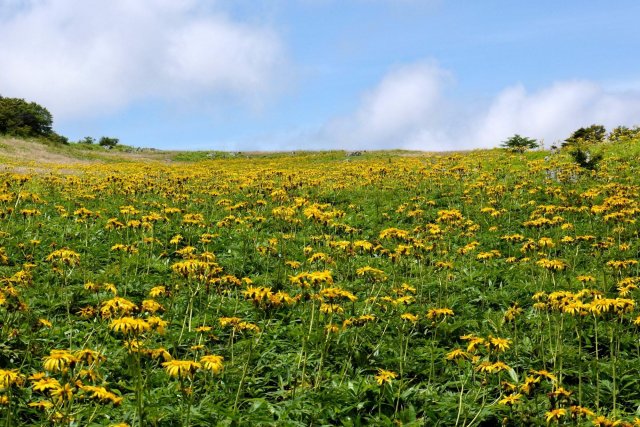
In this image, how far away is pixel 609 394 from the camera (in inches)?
225

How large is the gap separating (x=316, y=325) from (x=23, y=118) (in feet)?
185

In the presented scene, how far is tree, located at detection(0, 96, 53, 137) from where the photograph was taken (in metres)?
49.0

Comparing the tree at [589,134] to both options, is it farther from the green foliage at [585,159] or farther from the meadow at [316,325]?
the meadow at [316,325]

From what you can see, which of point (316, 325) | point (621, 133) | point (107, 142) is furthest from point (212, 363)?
point (107, 142)

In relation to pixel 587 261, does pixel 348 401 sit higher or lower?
lower

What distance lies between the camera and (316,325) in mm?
7281

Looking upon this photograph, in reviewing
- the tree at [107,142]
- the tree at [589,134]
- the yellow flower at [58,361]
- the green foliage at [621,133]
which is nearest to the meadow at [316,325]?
the yellow flower at [58,361]

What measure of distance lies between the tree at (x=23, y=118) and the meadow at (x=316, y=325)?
136ft

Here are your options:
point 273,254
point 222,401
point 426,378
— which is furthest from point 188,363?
point 273,254

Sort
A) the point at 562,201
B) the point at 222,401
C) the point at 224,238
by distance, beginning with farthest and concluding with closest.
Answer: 1. the point at 562,201
2. the point at 224,238
3. the point at 222,401

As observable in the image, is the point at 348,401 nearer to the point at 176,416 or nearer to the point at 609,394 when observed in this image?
the point at 176,416

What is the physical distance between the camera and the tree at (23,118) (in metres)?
49.0

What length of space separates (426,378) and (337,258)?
430 cm

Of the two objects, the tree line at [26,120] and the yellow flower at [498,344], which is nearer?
the yellow flower at [498,344]
